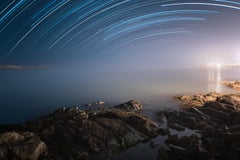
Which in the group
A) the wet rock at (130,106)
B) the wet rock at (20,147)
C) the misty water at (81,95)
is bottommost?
the misty water at (81,95)

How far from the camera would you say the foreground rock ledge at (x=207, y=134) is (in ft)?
52.7

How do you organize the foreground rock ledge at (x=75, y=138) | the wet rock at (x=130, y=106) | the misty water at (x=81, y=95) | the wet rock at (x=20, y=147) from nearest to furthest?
the wet rock at (x=20, y=147), the foreground rock ledge at (x=75, y=138), the wet rock at (x=130, y=106), the misty water at (x=81, y=95)

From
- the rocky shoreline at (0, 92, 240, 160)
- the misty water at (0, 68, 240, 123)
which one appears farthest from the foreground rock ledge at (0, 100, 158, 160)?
the misty water at (0, 68, 240, 123)

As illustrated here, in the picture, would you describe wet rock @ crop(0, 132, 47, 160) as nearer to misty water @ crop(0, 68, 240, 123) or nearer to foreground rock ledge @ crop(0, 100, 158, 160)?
foreground rock ledge @ crop(0, 100, 158, 160)

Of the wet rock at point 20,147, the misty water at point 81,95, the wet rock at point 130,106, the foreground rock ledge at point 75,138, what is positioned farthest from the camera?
the misty water at point 81,95

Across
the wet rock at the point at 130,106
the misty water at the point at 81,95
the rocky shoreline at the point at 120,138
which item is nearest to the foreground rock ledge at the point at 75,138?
the rocky shoreline at the point at 120,138

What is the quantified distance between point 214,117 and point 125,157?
45.5 ft

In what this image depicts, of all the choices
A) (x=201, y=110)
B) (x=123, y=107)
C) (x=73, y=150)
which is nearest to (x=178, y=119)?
(x=201, y=110)

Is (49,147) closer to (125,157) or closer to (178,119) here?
(125,157)

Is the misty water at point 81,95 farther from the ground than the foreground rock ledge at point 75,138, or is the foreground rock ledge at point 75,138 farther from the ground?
the foreground rock ledge at point 75,138

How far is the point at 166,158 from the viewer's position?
16.4 metres

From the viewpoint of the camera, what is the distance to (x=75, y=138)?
63.6 ft

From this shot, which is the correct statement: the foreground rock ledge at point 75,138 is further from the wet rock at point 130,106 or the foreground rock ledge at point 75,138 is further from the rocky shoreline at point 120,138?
the wet rock at point 130,106

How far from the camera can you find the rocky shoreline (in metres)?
16.1
